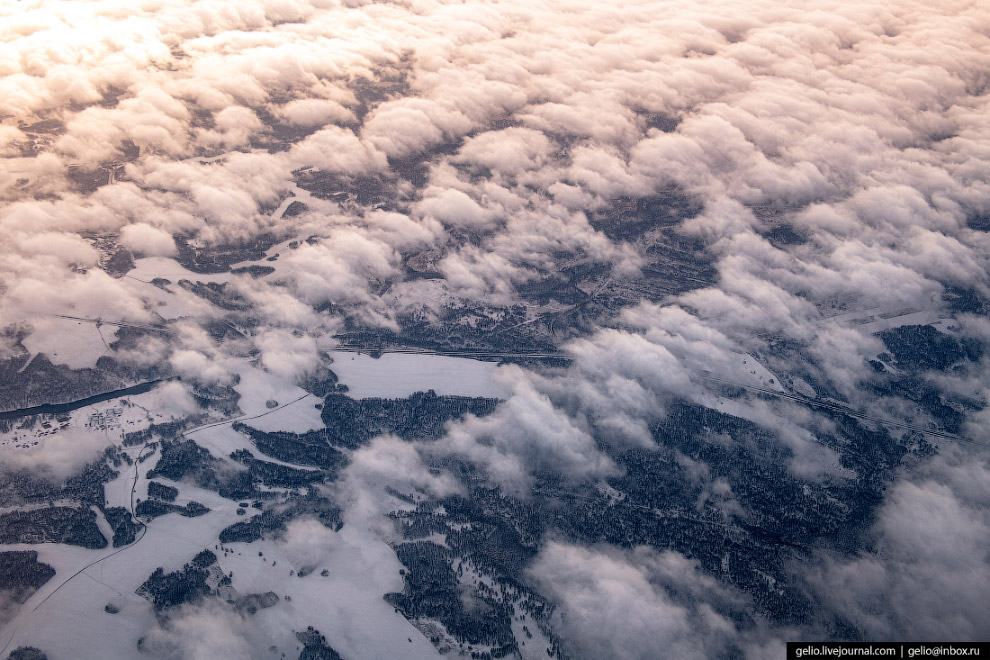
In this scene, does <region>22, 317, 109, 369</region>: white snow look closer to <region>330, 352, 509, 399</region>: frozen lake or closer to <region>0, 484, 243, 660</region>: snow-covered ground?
<region>0, 484, 243, 660</region>: snow-covered ground

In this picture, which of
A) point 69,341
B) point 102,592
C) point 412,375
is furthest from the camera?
point 412,375

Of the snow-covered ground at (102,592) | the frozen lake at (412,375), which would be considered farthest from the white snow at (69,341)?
the frozen lake at (412,375)

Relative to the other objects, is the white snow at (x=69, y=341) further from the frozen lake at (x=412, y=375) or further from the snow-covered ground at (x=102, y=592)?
the frozen lake at (x=412, y=375)

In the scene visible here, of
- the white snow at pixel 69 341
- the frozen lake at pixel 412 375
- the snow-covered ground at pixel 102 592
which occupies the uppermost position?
the white snow at pixel 69 341

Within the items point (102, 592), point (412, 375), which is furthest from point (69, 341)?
point (412, 375)

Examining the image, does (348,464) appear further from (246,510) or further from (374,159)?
(374,159)

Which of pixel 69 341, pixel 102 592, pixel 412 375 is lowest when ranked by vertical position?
pixel 102 592

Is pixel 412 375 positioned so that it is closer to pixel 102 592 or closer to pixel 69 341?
pixel 102 592

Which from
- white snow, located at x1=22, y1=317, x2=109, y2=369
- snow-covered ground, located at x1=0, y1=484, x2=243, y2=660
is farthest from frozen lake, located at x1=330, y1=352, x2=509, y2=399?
white snow, located at x1=22, y1=317, x2=109, y2=369
